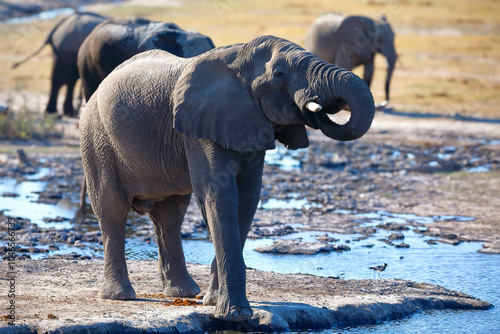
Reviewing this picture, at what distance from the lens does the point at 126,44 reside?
34.8 ft

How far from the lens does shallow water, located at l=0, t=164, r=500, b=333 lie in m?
6.06

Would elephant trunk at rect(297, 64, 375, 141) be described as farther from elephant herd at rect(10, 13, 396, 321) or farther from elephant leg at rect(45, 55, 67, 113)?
elephant leg at rect(45, 55, 67, 113)

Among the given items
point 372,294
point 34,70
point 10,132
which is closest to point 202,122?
point 372,294

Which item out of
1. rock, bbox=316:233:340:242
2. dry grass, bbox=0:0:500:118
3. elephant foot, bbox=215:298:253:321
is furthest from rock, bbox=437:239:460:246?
dry grass, bbox=0:0:500:118

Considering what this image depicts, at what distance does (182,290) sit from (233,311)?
0.99 metres

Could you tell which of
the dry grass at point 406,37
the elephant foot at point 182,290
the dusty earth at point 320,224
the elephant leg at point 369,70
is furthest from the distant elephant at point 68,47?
the elephant foot at point 182,290

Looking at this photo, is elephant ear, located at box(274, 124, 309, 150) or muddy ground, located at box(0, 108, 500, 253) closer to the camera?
elephant ear, located at box(274, 124, 309, 150)

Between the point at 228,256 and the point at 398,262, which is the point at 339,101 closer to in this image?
the point at 228,256

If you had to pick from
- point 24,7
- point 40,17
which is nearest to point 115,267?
point 40,17

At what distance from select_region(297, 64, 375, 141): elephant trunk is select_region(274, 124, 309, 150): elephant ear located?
44 centimetres

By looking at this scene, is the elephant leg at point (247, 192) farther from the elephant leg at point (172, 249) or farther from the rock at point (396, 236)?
the rock at point (396, 236)

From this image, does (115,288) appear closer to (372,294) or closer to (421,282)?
(372,294)

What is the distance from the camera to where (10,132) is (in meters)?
15.2

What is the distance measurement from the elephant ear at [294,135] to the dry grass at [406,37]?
35.0 ft
